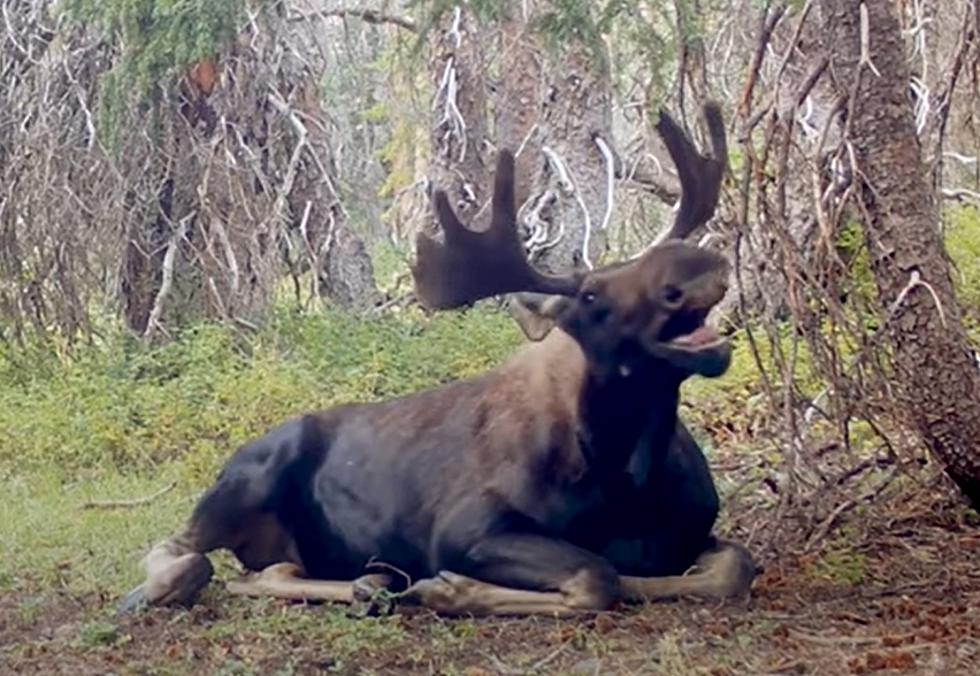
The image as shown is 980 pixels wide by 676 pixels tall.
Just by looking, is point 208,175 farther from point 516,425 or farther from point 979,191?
point 516,425

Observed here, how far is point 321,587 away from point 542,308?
144 cm

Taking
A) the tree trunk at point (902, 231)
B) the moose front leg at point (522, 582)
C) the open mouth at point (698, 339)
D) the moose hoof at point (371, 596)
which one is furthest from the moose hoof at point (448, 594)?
the tree trunk at point (902, 231)

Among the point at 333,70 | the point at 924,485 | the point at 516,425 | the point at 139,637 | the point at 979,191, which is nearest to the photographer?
the point at 139,637

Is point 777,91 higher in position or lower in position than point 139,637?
Answer: higher

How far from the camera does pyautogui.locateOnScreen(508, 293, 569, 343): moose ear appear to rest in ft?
23.5

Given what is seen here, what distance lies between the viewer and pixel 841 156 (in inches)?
287

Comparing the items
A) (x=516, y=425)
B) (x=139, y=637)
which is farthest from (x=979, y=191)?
(x=139, y=637)

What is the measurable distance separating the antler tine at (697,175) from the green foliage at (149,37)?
216 centimetres

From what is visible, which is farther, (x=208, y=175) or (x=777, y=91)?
(x=208, y=175)

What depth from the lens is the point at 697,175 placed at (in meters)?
7.47

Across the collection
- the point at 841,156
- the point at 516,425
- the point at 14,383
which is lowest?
the point at 14,383

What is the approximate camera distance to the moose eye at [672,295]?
656 cm

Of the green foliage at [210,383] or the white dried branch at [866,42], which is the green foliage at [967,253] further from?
the white dried branch at [866,42]

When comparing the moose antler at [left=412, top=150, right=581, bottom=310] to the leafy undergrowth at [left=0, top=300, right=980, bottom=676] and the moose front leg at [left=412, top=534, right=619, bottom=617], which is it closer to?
the moose front leg at [left=412, top=534, right=619, bottom=617]
